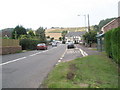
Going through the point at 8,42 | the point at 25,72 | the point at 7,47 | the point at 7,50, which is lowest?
the point at 25,72

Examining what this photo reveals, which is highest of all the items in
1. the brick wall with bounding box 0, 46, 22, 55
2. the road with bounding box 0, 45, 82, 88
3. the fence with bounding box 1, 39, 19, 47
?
the fence with bounding box 1, 39, 19, 47

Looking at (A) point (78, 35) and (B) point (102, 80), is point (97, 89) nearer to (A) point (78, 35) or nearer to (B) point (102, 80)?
(B) point (102, 80)

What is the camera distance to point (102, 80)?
6840mm

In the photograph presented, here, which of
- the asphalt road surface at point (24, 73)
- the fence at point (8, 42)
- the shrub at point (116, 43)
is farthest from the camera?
the fence at point (8, 42)

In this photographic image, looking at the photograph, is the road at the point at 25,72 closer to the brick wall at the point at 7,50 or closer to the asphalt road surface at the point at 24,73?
the asphalt road surface at the point at 24,73

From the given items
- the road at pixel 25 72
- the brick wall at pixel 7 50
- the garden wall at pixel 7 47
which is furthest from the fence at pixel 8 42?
the road at pixel 25 72

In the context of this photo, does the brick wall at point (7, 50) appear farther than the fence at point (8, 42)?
No

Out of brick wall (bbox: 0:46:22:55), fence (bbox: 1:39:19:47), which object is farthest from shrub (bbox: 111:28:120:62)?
fence (bbox: 1:39:19:47)

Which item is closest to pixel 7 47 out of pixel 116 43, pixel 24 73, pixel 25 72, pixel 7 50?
pixel 7 50

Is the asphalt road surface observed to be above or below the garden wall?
below

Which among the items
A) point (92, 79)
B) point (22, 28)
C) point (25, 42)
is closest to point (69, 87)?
point (92, 79)

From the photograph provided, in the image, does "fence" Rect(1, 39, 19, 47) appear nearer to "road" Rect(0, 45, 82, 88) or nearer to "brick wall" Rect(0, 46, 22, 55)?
"brick wall" Rect(0, 46, 22, 55)

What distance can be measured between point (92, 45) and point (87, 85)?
126 feet

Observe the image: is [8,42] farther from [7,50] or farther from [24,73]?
[24,73]
